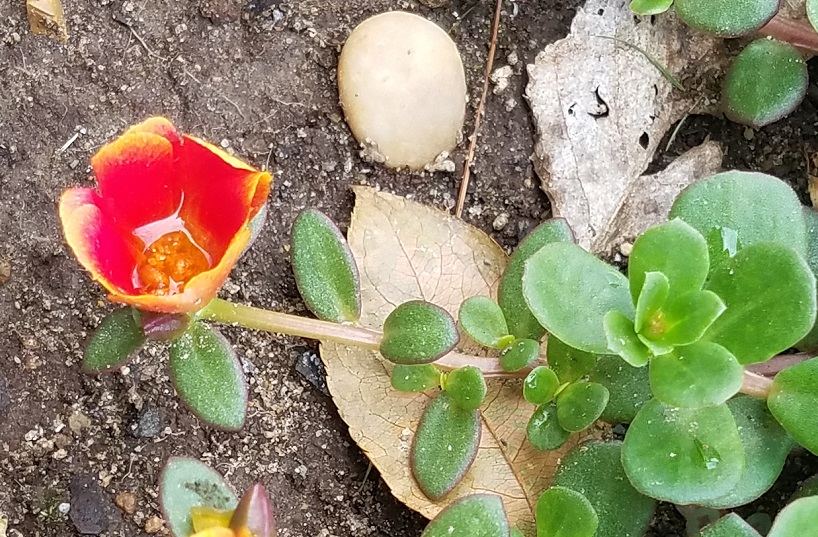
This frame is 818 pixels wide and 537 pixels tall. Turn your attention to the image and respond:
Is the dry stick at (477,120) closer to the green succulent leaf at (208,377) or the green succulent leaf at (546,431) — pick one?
the green succulent leaf at (546,431)

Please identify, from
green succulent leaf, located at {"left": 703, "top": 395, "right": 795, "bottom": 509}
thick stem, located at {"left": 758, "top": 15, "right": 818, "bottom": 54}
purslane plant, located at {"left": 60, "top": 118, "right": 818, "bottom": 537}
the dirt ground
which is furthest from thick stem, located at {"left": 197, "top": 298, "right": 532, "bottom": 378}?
thick stem, located at {"left": 758, "top": 15, "right": 818, "bottom": 54}

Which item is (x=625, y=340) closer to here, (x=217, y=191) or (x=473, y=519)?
(x=473, y=519)

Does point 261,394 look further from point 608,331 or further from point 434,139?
point 608,331

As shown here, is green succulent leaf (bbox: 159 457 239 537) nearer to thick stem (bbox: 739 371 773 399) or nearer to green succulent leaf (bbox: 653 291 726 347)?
green succulent leaf (bbox: 653 291 726 347)

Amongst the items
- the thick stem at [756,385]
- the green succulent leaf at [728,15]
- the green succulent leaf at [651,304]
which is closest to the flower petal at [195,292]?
the green succulent leaf at [651,304]

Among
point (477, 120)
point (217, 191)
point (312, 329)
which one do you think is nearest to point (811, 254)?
point (477, 120)
